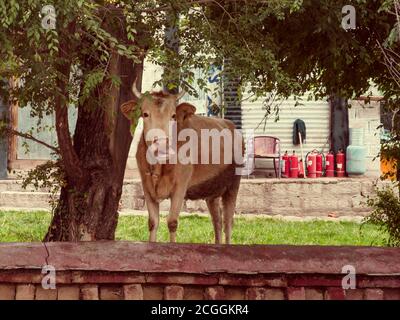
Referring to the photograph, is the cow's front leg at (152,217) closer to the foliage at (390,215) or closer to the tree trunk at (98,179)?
the tree trunk at (98,179)

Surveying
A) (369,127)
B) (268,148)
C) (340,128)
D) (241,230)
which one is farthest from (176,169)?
(369,127)

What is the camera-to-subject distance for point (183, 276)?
5988mm

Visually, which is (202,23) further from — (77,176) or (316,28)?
(77,176)

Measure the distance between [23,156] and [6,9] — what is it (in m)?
11.8

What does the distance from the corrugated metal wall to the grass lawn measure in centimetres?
338

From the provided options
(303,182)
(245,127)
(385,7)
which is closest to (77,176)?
(385,7)

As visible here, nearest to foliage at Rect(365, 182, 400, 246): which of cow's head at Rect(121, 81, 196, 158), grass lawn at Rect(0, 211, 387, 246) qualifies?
grass lawn at Rect(0, 211, 387, 246)

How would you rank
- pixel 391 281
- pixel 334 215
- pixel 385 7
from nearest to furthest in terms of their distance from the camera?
1. pixel 391 281
2. pixel 385 7
3. pixel 334 215

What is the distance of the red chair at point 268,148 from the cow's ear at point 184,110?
29.2 ft

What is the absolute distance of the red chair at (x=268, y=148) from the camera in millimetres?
16992

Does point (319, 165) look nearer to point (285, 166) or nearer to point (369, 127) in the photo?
point (285, 166)

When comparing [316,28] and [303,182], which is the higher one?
[316,28]

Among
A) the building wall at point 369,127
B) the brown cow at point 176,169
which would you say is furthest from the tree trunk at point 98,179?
the building wall at point 369,127
